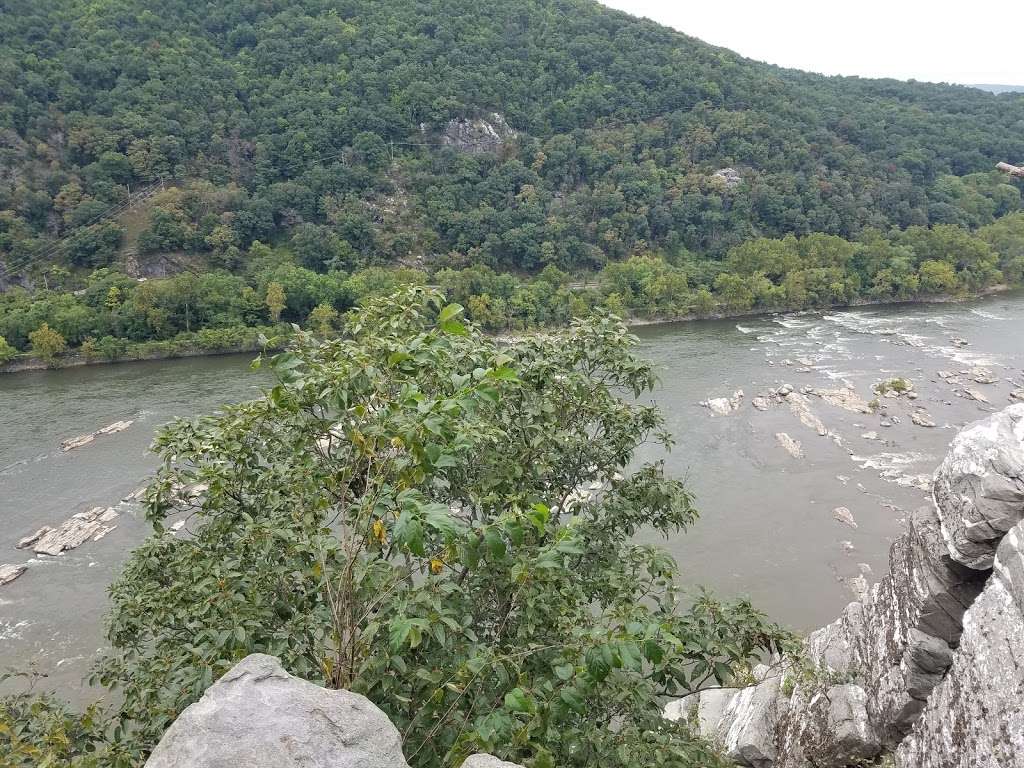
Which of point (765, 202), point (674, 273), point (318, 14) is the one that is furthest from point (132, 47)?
point (765, 202)

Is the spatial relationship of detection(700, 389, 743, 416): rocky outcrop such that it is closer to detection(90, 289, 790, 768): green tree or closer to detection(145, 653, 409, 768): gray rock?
detection(90, 289, 790, 768): green tree

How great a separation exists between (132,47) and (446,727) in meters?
91.5

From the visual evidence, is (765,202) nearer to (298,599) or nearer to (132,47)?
(298,599)

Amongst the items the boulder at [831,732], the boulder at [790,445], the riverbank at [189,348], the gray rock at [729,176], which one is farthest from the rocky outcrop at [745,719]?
the gray rock at [729,176]

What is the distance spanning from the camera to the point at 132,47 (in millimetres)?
71562

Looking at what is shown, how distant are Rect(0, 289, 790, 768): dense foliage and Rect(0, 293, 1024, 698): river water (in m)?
3.52

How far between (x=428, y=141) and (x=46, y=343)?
159 ft

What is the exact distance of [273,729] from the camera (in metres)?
2.52

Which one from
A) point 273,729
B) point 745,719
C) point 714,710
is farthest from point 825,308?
point 273,729

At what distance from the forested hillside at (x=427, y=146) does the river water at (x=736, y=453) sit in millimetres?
10123

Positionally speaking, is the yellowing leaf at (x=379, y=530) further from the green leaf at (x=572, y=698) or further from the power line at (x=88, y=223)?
the power line at (x=88, y=223)

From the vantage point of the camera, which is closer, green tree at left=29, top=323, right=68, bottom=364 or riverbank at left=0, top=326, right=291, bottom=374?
green tree at left=29, top=323, right=68, bottom=364

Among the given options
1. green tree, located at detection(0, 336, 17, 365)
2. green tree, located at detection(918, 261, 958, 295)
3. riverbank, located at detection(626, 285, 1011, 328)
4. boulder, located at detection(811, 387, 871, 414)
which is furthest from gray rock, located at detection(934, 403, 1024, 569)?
green tree, located at detection(918, 261, 958, 295)

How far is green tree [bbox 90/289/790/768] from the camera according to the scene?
3.14 m
